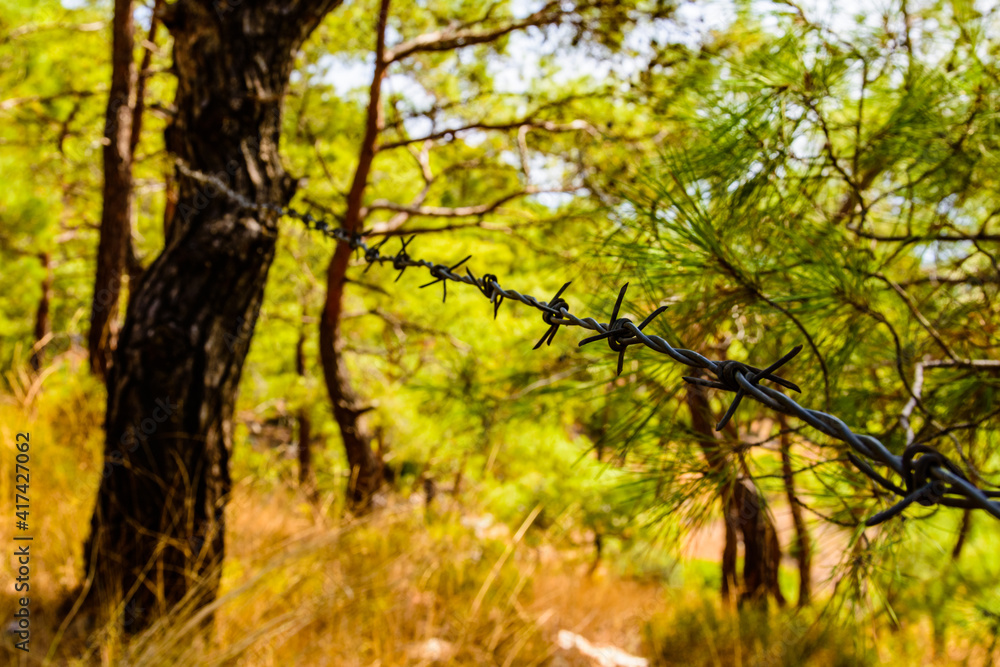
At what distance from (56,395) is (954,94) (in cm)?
429

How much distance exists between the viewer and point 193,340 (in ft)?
5.70

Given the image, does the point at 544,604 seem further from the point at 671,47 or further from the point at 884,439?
the point at 671,47

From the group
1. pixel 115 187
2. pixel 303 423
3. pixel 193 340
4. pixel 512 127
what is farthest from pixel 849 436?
pixel 303 423

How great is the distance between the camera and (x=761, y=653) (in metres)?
2.68

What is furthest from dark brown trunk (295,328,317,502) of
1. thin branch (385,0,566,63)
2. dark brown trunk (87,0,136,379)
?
thin branch (385,0,566,63)

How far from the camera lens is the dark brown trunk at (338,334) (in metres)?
3.52

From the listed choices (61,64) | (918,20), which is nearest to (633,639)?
(918,20)

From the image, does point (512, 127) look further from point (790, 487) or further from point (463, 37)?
point (790, 487)

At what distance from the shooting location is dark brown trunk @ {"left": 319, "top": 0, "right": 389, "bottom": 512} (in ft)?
11.5

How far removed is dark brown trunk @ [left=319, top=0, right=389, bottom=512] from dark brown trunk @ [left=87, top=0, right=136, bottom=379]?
51.3 inches

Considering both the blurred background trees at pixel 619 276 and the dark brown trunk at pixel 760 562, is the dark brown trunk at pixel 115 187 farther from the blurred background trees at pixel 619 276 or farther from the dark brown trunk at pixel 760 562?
the dark brown trunk at pixel 760 562

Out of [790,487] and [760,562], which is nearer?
[790,487]

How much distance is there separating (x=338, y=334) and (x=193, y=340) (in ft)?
6.80

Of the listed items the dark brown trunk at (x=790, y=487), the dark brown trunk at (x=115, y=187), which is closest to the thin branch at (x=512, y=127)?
the dark brown trunk at (x=115, y=187)
